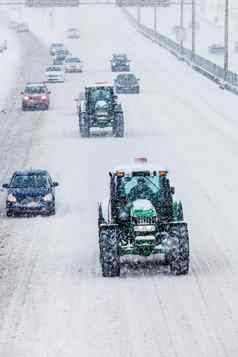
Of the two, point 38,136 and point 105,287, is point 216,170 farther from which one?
point 105,287

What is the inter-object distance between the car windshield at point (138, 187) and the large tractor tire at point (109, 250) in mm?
939

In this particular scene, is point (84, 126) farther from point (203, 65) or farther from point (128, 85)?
point (203, 65)

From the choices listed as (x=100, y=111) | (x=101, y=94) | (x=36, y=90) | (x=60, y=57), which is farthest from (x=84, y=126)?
(x=60, y=57)

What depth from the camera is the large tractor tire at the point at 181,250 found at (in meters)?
23.0

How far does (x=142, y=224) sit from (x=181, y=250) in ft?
3.14

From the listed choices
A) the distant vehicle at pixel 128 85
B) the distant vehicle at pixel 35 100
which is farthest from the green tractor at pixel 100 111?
the distant vehicle at pixel 128 85

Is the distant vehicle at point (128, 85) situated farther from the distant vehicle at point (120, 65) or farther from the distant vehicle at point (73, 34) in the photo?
the distant vehicle at point (73, 34)

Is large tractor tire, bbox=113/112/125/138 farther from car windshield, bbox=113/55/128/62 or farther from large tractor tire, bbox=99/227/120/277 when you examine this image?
car windshield, bbox=113/55/128/62

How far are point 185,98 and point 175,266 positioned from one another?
46857 millimetres

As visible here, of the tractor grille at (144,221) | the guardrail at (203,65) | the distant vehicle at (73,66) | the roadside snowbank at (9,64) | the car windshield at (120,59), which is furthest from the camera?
the distant vehicle at (73,66)

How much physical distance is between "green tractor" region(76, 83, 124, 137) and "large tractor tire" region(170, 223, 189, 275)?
2820 centimetres

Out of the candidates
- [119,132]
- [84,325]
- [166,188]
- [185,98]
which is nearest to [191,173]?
[119,132]

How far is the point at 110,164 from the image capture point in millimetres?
42094

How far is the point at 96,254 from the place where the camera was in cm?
2602
